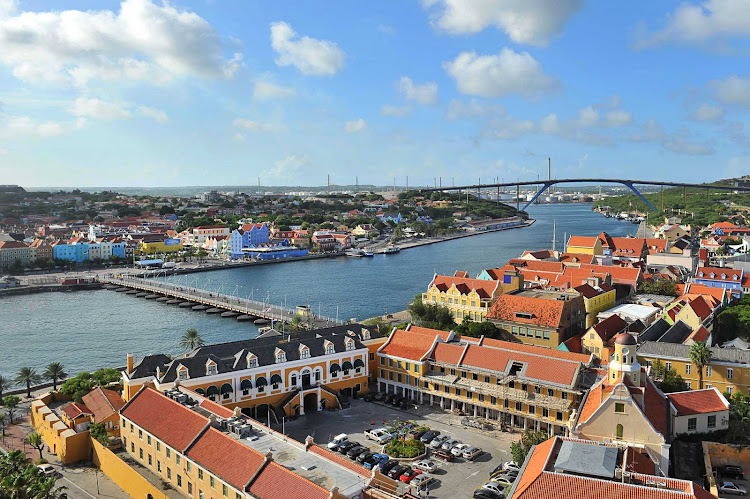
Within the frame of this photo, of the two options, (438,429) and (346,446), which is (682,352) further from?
(346,446)

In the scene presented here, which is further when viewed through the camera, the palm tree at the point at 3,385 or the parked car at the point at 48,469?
the palm tree at the point at 3,385

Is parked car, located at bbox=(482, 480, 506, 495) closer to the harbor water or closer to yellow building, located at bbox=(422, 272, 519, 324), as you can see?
yellow building, located at bbox=(422, 272, 519, 324)

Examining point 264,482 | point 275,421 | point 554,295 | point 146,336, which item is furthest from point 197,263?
point 264,482

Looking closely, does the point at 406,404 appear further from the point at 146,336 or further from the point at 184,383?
the point at 146,336

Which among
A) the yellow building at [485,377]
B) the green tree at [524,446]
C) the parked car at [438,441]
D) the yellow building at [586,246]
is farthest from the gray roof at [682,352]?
the yellow building at [586,246]

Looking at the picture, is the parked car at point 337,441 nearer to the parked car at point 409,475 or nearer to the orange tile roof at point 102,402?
the parked car at point 409,475

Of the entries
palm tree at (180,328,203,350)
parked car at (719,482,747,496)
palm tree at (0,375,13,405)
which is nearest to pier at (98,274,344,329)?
palm tree at (180,328,203,350)

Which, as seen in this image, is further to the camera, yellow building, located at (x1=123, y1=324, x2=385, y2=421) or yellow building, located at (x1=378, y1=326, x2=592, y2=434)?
yellow building, located at (x1=123, y1=324, x2=385, y2=421)
